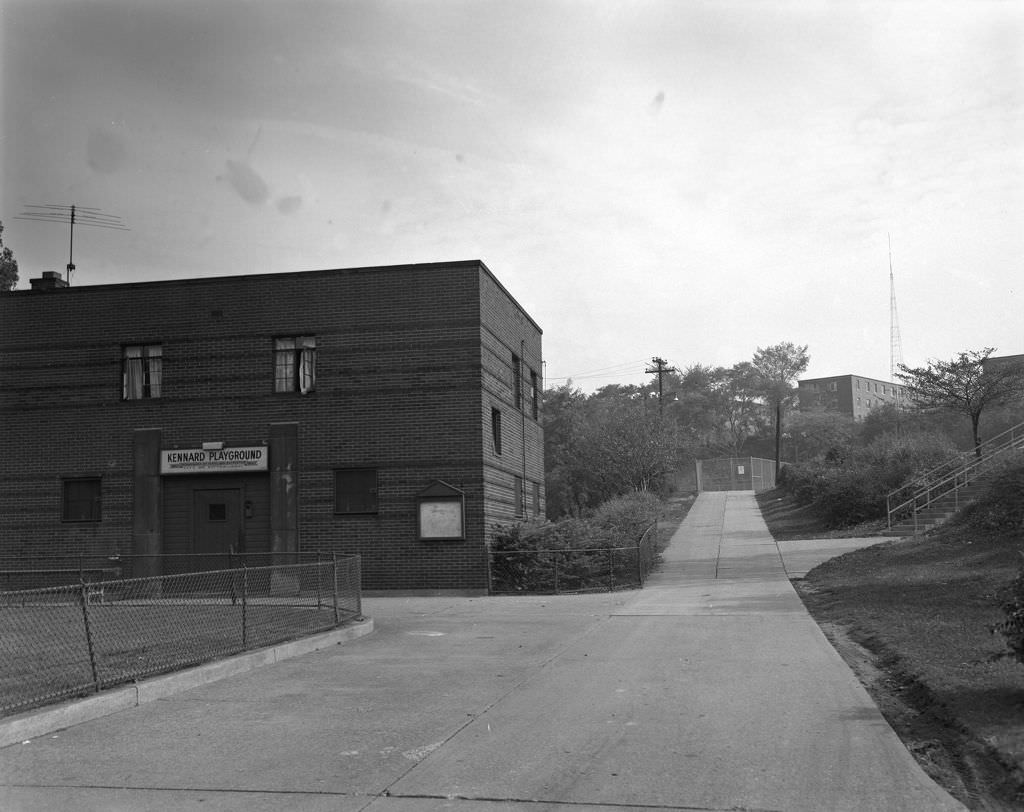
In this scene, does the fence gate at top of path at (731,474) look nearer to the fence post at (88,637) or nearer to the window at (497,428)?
the window at (497,428)

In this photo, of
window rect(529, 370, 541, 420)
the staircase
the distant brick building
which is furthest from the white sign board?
the distant brick building

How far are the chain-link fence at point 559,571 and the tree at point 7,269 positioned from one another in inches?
911

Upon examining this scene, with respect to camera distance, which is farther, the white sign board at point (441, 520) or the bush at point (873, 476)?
the bush at point (873, 476)

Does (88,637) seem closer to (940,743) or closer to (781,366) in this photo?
(940,743)

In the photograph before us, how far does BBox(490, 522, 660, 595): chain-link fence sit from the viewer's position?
2138 centimetres

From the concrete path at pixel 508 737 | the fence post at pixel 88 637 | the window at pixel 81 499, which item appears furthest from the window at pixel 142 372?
the fence post at pixel 88 637

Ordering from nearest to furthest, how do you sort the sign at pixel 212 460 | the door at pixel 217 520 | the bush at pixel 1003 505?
the bush at pixel 1003 505
the sign at pixel 212 460
the door at pixel 217 520

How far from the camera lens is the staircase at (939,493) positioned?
29188mm

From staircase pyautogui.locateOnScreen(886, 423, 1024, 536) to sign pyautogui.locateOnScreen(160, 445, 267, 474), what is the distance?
718 inches

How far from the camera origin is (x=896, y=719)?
7840mm

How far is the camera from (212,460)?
22469 millimetres

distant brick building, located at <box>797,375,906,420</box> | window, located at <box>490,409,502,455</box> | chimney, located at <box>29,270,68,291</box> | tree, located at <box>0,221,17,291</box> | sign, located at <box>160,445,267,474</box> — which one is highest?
distant brick building, located at <box>797,375,906,420</box>

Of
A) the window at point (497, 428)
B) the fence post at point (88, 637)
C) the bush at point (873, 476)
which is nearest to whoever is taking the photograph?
the fence post at point (88, 637)

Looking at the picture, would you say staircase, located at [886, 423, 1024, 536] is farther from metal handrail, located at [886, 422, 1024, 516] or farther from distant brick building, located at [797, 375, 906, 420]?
distant brick building, located at [797, 375, 906, 420]
